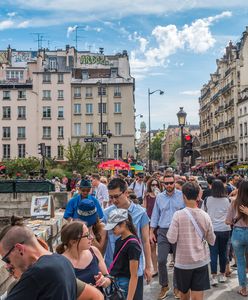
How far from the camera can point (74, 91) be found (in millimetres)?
63406

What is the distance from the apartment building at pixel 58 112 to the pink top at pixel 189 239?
5629 cm

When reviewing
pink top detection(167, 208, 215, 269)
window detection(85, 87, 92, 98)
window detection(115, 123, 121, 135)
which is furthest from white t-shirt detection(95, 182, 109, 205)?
window detection(85, 87, 92, 98)

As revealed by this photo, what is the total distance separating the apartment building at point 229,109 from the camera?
2576 inches

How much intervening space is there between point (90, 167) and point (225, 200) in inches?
1325

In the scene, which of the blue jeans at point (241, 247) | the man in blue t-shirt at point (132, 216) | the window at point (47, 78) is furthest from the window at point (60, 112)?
the man in blue t-shirt at point (132, 216)

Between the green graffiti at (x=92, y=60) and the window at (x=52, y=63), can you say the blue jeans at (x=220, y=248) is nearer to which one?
the window at (x=52, y=63)

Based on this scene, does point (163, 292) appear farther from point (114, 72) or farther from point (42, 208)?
point (114, 72)

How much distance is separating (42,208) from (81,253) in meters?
7.13

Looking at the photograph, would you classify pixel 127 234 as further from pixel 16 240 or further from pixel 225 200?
pixel 225 200

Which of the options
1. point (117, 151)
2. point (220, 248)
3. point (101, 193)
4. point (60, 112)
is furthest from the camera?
point (117, 151)

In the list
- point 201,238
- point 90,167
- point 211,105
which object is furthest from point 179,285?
point 211,105

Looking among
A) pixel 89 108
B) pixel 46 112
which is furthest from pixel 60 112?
pixel 89 108

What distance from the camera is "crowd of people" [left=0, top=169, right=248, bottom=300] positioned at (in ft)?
9.16

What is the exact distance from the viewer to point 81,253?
Answer: 162 inches
